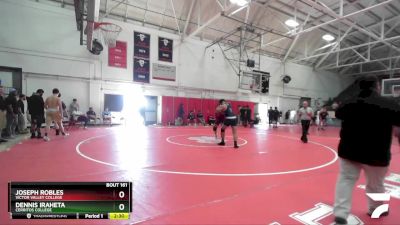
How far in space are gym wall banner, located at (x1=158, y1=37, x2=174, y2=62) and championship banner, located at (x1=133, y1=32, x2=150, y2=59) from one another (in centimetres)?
97

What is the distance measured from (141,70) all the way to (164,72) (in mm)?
1883

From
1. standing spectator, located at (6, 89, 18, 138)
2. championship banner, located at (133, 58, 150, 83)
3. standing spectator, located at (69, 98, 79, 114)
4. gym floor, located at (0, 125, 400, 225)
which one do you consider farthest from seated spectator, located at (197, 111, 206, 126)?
standing spectator, located at (6, 89, 18, 138)

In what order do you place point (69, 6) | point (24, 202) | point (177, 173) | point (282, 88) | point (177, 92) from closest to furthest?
point (24, 202)
point (177, 173)
point (69, 6)
point (177, 92)
point (282, 88)

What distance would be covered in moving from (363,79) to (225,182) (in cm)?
251

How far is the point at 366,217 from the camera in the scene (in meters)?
2.72

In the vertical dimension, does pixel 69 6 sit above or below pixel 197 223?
above

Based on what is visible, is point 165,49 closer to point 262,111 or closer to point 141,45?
point 141,45

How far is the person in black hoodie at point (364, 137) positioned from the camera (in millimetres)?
2348

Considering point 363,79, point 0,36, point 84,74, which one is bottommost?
point 363,79

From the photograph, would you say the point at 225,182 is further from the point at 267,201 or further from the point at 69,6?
the point at 69,6

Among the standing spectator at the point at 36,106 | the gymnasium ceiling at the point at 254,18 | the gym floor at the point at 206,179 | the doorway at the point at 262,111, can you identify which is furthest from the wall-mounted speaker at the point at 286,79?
the standing spectator at the point at 36,106

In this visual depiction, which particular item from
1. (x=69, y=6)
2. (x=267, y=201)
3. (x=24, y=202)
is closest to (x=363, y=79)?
(x=267, y=201)
